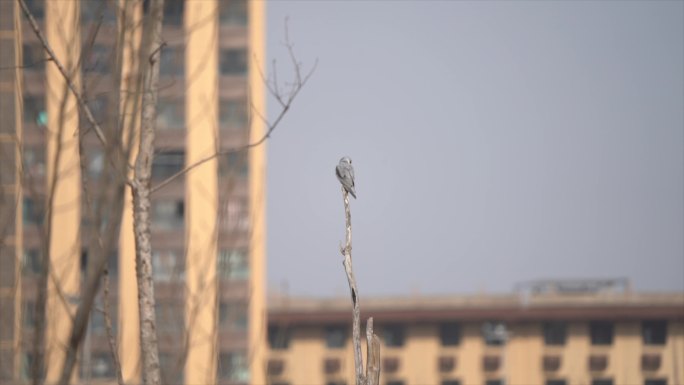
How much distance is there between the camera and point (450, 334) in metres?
40.0

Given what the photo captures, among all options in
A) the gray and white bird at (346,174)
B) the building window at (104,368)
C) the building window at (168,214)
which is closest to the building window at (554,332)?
the building window at (168,214)

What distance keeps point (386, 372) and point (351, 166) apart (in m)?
34.1

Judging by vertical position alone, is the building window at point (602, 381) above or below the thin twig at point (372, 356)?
below

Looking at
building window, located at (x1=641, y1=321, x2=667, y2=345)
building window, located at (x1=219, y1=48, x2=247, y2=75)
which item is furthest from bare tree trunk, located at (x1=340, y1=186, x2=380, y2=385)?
building window, located at (x1=641, y1=321, x2=667, y2=345)

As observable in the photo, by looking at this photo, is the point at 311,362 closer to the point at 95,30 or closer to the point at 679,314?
the point at 679,314

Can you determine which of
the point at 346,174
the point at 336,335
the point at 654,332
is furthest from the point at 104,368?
the point at 346,174

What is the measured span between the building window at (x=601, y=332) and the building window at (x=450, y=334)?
431cm

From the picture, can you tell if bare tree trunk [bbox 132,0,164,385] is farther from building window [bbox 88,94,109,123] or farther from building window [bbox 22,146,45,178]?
building window [bbox 22,146,45,178]

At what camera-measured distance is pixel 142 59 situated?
3826mm

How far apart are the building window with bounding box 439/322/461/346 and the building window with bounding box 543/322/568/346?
283cm

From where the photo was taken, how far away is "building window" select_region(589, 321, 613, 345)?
40.4 m

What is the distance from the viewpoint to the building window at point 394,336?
39562 millimetres

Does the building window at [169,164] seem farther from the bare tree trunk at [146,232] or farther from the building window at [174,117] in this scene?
the bare tree trunk at [146,232]

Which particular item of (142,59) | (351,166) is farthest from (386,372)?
(142,59)
